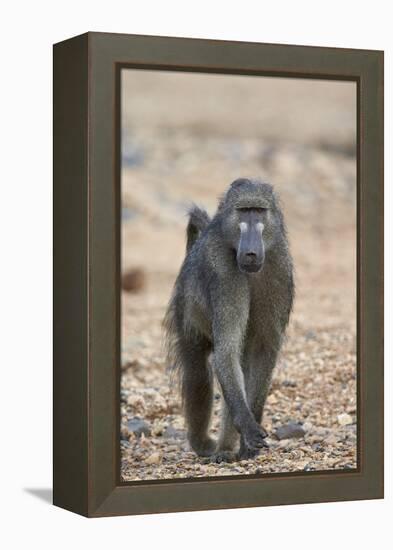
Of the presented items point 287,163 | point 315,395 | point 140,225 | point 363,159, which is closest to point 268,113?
point 287,163

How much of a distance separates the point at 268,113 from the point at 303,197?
3.29 feet

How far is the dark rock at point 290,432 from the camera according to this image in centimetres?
771

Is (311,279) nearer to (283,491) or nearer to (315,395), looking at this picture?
(315,395)

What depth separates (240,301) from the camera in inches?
265

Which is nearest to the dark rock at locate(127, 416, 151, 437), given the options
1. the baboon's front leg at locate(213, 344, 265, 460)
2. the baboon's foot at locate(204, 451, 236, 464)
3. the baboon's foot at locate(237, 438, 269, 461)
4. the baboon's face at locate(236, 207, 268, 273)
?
the baboon's foot at locate(204, 451, 236, 464)

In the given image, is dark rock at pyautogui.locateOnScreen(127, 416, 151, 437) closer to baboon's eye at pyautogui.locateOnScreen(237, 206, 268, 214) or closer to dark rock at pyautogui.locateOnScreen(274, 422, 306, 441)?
dark rock at pyautogui.locateOnScreen(274, 422, 306, 441)

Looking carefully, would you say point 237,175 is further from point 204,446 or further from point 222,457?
point 222,457

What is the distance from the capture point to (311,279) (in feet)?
42.3

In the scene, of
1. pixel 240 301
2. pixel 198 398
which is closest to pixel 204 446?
pixel 198 398

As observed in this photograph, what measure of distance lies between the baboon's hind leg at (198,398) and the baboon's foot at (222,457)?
328 mm

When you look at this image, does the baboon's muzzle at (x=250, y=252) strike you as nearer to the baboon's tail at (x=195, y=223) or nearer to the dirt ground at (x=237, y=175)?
the baboon's tail at (x=195, y=223)

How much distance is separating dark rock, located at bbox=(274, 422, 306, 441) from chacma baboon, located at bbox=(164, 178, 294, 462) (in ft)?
1.54

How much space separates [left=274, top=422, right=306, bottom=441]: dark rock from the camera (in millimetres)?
7711

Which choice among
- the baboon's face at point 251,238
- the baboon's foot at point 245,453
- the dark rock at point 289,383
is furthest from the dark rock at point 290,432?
the baboon's face at point 251,238
